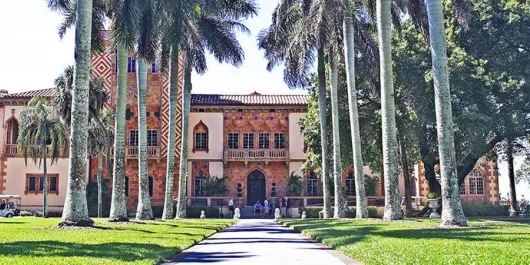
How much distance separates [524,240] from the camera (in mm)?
11508

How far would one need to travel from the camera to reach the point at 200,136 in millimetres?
47938

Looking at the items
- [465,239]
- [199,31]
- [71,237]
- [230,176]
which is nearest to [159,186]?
[230,176]

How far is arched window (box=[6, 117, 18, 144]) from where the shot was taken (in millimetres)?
47000

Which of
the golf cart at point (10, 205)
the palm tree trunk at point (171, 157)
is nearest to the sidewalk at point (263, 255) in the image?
the palm tree trunk at point (171, 157)

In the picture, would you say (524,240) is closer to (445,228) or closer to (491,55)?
(445,228)

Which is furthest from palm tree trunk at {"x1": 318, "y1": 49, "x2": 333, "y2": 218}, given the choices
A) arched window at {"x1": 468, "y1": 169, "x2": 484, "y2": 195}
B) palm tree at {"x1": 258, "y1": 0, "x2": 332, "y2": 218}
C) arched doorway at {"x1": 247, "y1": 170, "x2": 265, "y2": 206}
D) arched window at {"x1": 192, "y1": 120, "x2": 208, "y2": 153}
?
arched window at {"x1": 468, "y1": 169, "x2": 484, "y2": 195}

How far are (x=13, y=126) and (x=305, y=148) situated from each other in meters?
24.7

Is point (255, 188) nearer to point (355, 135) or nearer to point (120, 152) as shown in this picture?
point (355, 135)

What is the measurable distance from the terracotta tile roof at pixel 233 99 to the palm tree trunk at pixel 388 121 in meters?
25.9

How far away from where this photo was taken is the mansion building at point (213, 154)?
1820 inches

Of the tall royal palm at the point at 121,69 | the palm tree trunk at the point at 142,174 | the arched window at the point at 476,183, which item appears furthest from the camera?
the arched window at the point at 476,183

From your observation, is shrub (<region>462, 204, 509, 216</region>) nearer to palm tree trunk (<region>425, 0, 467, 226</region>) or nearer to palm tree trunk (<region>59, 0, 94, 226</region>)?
palm tree trunk (<region>425, 0, 467, 226</region>)

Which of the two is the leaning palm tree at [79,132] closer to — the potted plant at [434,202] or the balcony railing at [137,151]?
the potted plant at [434,202]

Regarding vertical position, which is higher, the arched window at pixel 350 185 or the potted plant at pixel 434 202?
the arched window at pixel 350 185
